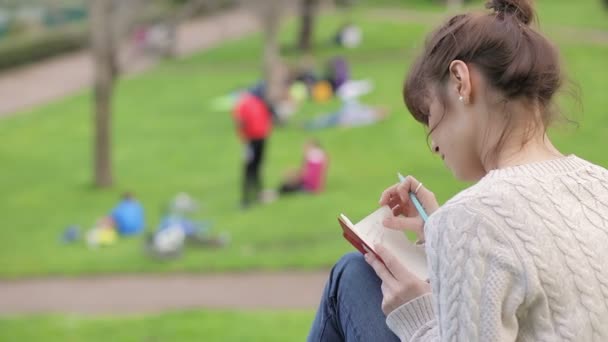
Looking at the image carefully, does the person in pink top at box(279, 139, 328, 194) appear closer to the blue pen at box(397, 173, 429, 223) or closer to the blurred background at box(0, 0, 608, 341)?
the blurred background at box(0, 0, 608, 341)

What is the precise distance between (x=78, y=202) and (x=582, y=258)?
1159 cm

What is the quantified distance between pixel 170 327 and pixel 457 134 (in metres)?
4.34

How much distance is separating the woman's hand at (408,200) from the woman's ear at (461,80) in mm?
439

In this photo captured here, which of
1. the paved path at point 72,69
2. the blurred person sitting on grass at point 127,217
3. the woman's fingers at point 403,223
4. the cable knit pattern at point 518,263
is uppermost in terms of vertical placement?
the paved path at point 72,69

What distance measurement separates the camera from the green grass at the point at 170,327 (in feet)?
18.8

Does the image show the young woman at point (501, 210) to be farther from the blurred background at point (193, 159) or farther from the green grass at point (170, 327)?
the green grass at point (170, 327)

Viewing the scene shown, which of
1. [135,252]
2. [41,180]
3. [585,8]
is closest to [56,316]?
[135,252]

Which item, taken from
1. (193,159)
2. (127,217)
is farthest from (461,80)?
(193,159)

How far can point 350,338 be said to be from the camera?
7.29 feet

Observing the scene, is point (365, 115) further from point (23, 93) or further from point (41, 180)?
point (23, 93)

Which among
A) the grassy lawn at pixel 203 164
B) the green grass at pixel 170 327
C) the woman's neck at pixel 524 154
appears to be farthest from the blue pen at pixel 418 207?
the green grass at pixel 170 327

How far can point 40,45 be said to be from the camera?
82.0 feet

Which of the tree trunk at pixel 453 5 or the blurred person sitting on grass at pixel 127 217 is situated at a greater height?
the tree trunk at pixel 453 5

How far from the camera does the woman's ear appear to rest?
1820 mm
